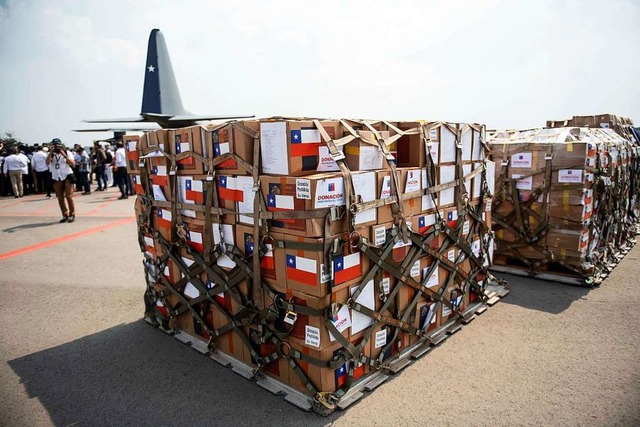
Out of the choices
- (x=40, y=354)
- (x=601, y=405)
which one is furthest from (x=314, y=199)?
(x=40, y=354)

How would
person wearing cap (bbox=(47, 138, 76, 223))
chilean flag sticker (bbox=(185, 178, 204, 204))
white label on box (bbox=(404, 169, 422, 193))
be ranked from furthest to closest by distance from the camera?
person wearing cap (bbox=(47, 138, 76, 223))
chilean flag sticker (bbox=(185, 178, 204, 204))
white label on box (bbox=(404, 169, 422, 193))

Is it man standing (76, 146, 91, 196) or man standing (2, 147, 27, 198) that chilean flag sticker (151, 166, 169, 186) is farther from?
man standing (2, 147, 27, 198)

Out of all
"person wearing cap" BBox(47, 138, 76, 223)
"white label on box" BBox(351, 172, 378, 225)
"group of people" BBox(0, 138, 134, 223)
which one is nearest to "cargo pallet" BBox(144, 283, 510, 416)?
"white label on box" BBox(351, 172, 378, 225)

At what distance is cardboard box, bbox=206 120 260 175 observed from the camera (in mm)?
3439

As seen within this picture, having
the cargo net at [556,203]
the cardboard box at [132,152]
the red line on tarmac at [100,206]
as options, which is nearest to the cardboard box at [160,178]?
the cardboard box at [132,152]

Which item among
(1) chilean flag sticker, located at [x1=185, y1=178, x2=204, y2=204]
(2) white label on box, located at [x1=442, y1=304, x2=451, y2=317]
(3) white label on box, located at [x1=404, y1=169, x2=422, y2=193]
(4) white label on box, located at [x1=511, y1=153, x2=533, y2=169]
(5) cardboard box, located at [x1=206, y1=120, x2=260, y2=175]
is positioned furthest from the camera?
(4) white label on box, located at [x1=511, y1=153, x2=533, y2=169]

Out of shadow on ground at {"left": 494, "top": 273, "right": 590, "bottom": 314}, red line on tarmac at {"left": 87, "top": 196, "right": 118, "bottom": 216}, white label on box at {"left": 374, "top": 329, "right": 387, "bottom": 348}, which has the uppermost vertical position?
red line on tarmac at {"left": 87, "top": 196, "right": 118, "bottom": 216}

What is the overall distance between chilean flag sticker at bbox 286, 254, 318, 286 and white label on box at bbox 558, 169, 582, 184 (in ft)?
16.0

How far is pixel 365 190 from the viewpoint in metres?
3.46

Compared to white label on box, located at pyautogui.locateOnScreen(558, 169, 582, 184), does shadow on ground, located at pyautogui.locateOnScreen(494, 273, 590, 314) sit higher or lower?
lower

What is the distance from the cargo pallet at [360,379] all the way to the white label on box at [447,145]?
1961mm

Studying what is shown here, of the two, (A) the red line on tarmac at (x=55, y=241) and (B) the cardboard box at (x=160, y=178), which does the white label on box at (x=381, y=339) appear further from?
(A) the red line on tarmac at (x=55, y=241)

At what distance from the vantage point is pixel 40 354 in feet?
15.0

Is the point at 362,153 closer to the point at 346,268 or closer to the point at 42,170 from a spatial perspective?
the point at 346,268
